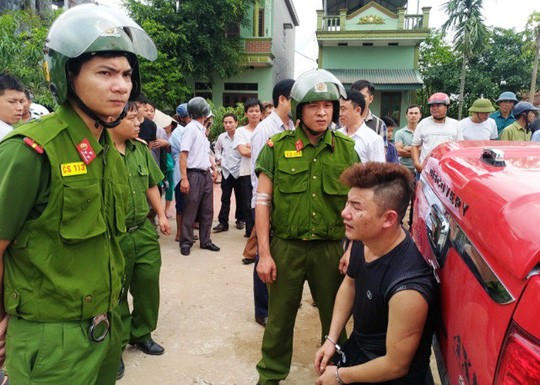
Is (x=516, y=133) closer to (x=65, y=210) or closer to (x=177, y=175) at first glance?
(x=177, y=175)

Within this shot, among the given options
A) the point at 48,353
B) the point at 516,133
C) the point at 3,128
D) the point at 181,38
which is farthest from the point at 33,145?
the point at 181,38

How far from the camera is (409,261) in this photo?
1772mm

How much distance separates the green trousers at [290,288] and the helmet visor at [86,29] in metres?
1.42

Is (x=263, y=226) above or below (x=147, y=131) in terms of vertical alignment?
below

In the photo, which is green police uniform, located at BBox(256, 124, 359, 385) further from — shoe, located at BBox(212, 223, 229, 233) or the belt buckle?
shoe, located at BBox(212, 223, 229, 233)

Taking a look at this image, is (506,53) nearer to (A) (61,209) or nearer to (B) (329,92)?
(B) (329,92)

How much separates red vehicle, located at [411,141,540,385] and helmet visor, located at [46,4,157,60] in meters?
1.35

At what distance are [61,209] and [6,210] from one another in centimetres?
16

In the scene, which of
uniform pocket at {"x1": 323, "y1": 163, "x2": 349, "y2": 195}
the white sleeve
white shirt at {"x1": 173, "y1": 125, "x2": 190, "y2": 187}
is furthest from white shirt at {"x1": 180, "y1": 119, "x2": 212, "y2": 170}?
uniform pocket at {"x1": 323, "y1": 163, "x2": 349, "y2": 195}

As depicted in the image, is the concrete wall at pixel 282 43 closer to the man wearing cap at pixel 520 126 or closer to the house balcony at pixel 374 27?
the house balcony at pixel 374 27

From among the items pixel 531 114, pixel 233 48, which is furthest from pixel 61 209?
pixel 233 48

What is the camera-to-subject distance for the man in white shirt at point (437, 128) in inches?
213

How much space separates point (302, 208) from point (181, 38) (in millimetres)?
17444

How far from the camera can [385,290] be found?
1.77 metres
